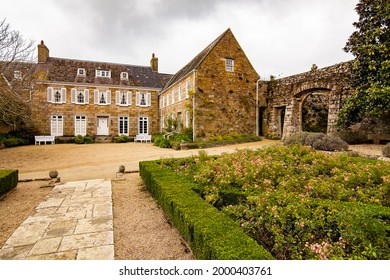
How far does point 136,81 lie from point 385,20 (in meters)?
21.2

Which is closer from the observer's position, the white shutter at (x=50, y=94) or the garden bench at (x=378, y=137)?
the garden bench at (x=378, y=137)

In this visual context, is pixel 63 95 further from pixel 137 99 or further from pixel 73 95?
pixel 137 99

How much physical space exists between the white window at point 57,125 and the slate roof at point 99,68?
3.70 meters

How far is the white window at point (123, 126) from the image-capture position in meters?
23.6

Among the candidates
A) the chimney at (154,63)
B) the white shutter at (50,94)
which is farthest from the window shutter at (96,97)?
the chimney at (154,63)

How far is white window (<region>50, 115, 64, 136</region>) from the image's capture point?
21.7 m

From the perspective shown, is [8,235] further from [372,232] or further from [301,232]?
[372,232]

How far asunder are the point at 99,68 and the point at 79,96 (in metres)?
4.09

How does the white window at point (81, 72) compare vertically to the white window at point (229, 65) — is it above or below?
above

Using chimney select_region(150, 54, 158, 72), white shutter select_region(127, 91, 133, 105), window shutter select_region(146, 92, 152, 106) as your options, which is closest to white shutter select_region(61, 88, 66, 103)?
white shutter select_region(127, 91, 133, 105)

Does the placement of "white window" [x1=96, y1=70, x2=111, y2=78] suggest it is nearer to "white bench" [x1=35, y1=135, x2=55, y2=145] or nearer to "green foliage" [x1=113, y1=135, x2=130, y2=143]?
"green foliage" [x1=113, y1=135, x2=130, y2=143]

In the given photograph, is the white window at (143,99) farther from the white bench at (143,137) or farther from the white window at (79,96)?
the white window at (79,96)

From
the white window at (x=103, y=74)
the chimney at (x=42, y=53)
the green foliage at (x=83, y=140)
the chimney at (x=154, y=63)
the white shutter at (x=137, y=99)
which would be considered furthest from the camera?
the chimney at (x=154, y=63)

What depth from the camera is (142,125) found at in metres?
24.5
